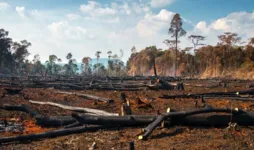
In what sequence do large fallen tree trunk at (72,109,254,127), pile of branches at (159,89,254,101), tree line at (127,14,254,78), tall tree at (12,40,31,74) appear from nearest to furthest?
large fallen tree trunk at (72,109,254,127) → pile of branches at (159,89,254,101) → tree line at (127,14,254,78) → tall tree at (12,40,31,74)

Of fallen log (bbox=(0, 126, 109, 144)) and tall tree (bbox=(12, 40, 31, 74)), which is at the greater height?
tall tree (bbox=(12, 40, 31, 74))

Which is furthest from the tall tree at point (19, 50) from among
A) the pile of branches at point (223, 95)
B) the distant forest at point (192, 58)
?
the pile of branches at point (223, 95)

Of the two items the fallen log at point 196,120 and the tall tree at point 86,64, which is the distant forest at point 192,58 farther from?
the fallen log at point 196,120

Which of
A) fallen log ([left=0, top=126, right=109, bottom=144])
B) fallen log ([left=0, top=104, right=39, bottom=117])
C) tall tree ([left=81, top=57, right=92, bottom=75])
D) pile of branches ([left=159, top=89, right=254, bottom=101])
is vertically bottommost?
fallen log ([left=0, top=126, right=109, bottom=144])

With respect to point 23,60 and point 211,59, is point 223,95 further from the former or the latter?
point 23,60

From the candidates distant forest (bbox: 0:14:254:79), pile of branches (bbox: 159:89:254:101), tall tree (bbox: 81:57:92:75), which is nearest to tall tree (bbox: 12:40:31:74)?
distant forest (bbox: 0:14:254:79)

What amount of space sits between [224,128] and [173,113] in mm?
1792

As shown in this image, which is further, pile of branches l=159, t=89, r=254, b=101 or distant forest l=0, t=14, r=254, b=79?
distant forest l=0, t=14, r=254, b=79

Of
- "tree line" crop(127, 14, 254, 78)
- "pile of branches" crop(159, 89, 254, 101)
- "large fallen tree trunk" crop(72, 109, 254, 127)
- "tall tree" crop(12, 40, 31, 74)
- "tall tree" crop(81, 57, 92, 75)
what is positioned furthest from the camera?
"tall tree" crop(81, 57, 92, 75)

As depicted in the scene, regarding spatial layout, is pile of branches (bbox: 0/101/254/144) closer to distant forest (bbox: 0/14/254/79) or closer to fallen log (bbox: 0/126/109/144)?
fallen log (bbox: 0/126/109/144)

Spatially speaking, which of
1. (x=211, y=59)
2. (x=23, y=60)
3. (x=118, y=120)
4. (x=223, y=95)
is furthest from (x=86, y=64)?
(x=118, y=120)

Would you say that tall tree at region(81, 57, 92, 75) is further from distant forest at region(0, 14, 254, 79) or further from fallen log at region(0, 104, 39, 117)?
fallen log at region(0, 104, 39, 117)

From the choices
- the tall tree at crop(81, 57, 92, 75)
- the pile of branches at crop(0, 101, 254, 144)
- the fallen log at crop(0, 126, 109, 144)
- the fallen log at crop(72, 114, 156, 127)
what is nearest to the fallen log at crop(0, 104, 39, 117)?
the pile of branches at crop(0, 101, 254, 144)

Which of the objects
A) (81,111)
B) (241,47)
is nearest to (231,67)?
(241,47)
